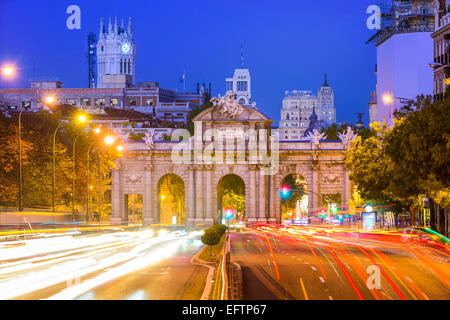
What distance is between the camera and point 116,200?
97062 millimetres

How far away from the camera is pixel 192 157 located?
94.5 meters

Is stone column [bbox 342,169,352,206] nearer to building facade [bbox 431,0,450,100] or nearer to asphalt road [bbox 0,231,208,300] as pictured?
building facade [bbox 431,0,450,100]

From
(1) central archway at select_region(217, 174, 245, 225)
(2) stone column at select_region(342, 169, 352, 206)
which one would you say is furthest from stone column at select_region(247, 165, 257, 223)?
(2) stone column at select_region(342, 169, 352, 206)

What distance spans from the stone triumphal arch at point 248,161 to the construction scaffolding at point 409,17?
18.6m

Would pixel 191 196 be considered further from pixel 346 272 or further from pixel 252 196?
pixel 346 272

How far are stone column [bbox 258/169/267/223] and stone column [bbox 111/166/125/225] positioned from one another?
17809 millimetres

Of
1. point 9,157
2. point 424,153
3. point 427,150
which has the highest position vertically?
point 9,157

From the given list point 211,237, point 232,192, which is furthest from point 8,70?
point 232,192

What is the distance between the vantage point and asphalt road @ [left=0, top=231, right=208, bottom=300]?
25.0m

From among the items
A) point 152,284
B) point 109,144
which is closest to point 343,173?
point 109,144

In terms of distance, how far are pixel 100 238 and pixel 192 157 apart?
3788 centimetres

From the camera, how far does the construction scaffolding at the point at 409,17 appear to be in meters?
99.9

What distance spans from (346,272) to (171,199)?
11054cm

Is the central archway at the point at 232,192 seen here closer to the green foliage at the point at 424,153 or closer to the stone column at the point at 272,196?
the stone column at the point at 272,196
